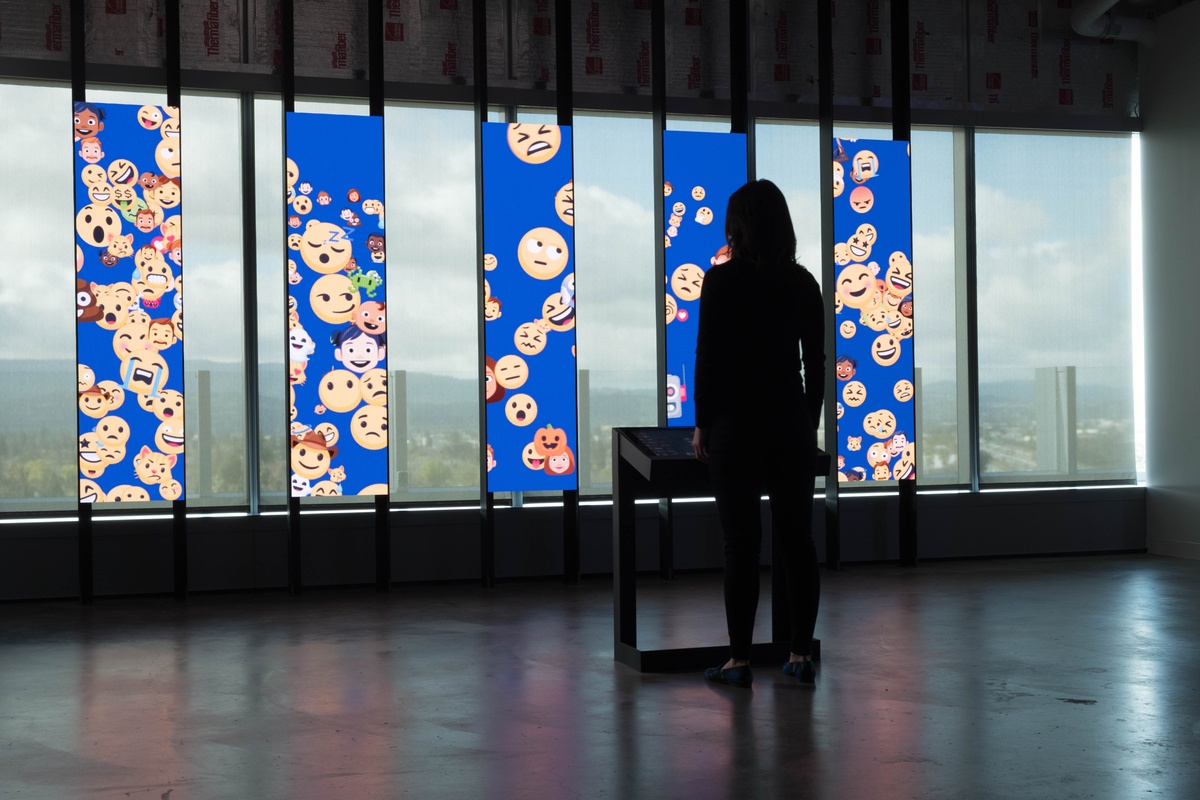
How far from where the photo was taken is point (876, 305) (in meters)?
7.54

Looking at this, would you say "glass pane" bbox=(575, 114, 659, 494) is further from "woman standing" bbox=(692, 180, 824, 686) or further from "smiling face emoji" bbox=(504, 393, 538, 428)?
"woman standing" bbox=(692, 180, 824, 686)

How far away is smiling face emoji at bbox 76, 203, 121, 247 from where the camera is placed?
6.34 m

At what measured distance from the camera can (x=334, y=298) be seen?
6.62 meters

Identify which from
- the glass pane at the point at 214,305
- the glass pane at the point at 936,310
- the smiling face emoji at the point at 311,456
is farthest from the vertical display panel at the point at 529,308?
the glass pane at the point at 936,310

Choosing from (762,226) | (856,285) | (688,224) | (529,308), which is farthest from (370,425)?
(762,226)

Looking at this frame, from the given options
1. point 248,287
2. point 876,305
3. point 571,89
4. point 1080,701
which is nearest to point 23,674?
point 248,287

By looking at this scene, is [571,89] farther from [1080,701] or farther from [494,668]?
[1080,701]

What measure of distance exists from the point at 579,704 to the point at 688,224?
13.0 feet

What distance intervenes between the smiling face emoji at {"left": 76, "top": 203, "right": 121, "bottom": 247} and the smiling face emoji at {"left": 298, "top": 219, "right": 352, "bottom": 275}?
38.0 inches

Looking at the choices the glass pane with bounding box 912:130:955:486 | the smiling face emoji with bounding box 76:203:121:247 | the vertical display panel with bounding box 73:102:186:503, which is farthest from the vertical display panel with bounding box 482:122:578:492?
the glass pane with bounding box 912:130:955:486

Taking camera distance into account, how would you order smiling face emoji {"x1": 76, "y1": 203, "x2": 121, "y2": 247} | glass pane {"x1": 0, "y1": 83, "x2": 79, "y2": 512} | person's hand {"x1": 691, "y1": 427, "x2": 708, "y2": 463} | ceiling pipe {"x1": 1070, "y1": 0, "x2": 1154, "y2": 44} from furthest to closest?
ceiling pipe {"x1": 1070, "y1": 0, "x2": 1154, "y2": 44} → glass pane {"x1": 0, "y1": 83, "x2": 79, "y2": 512} → smiling face emoji {"x1": 76, "y1": 203, "x2": 121, "y2": 247} → person's hand {"x1": 691, "y1": 427, "x2": 708, "y2": 463}

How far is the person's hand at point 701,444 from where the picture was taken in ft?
13.2

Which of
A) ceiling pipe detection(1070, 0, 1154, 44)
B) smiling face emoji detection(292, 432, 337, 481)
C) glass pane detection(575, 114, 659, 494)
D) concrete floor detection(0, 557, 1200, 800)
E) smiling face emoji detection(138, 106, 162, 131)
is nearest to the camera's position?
concrete floor detection(0, 557, 1200, 800)

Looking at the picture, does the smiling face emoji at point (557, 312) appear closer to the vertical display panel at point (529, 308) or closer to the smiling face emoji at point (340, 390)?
the vertical display panel at point (529, 308)
